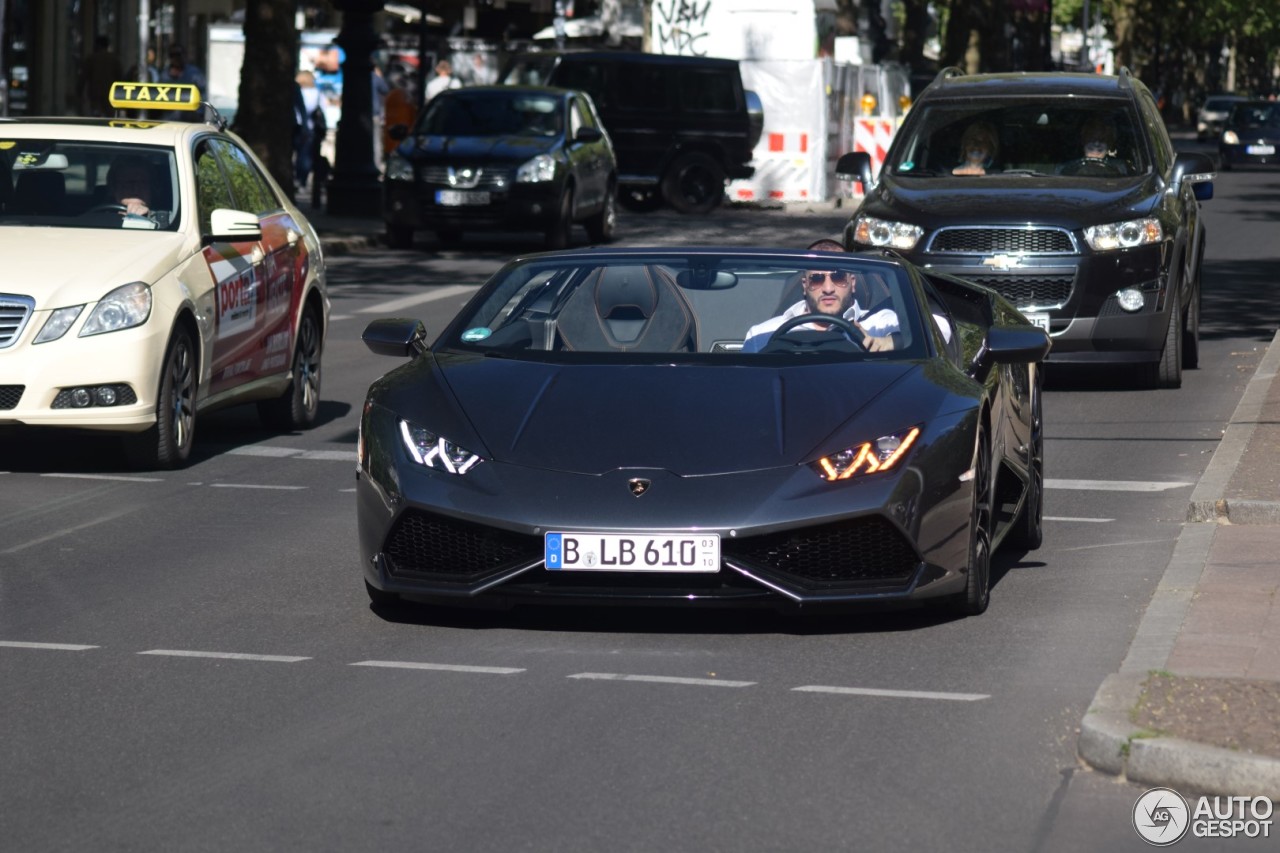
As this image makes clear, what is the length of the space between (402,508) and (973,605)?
6.21 ft

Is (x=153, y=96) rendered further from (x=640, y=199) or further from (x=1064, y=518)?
(x=640, y=199)

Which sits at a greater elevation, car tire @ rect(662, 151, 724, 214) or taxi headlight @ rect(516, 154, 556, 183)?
taxi headlight @ rect(516, 154, 556, 183)

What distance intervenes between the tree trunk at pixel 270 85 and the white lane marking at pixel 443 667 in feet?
70.4

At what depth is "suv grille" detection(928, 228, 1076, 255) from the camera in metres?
14.7

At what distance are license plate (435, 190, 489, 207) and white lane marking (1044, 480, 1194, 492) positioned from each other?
1580 cm

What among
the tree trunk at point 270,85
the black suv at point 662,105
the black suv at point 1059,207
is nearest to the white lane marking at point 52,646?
the black suv at point 1059,207

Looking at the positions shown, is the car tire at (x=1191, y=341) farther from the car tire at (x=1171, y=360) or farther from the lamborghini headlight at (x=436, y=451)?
the lamborghini headlight at (x=436, y=451)

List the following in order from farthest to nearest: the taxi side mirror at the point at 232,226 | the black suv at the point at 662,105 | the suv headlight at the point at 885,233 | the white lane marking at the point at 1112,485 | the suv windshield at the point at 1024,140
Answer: the black suv at the point at 662,105
the suv windshield at the point at 1024,140
the suv headlight at the point at 885,233
the taxi side mirror at the point at 232,226
the white lane marking at the point at 1112,485

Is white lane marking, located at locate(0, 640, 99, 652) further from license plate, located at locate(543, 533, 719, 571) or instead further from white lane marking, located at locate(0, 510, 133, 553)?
white lane marking, located at locate(0, 510, 133, 553)

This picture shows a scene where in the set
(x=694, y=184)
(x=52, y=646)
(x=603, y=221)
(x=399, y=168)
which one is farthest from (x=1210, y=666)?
(x=694, y=184)

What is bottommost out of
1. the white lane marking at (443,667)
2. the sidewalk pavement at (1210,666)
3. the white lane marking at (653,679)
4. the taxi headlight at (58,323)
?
the white lane marking at (443,667)

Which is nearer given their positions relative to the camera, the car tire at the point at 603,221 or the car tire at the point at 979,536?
the car tire at the point at 979,536

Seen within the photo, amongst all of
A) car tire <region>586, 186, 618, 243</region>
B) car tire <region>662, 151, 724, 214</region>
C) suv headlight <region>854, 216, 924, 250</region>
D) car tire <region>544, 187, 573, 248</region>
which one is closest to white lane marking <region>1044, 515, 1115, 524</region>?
suv headlight <region>854, 216, 924, 250</region>

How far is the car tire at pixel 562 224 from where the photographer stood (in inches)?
1049
